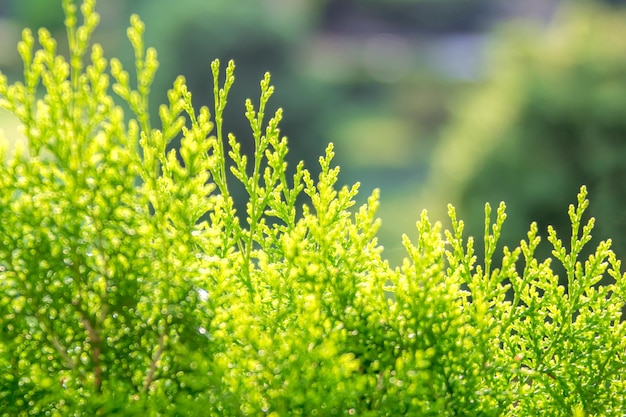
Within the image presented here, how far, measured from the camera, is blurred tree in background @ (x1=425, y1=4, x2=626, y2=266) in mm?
10164

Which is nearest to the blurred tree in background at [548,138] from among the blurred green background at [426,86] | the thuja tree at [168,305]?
the blurred green background at [426,86]

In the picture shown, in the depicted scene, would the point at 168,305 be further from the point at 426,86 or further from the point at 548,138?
the point at 426,86

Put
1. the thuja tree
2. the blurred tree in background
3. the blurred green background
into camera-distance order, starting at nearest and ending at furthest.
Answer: the thuja tree → the blurred tree in background → the blurred green background

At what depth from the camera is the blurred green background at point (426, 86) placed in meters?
10.5

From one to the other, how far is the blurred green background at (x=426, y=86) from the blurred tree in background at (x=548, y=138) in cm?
2

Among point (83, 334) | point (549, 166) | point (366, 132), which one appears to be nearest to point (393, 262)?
point (549, 166)

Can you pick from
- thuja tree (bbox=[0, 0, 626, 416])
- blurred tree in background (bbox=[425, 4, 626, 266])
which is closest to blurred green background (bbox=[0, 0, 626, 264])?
blurred tree in background (bbox=[425, 4, 626, 266])

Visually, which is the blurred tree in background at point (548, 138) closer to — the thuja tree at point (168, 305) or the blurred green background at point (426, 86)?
the blurred green background at point (426, 86)

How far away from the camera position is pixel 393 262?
12695 millimetres

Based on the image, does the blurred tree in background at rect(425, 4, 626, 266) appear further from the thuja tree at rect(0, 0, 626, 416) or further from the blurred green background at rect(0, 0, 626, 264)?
the thuja tree at rect(0, 0, 626, 416)

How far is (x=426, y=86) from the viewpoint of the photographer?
28219 mm

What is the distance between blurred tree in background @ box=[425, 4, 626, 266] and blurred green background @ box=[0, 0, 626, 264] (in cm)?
2

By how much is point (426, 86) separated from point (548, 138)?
1770 cm

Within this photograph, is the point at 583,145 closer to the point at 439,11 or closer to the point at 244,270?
the point at 244,270
